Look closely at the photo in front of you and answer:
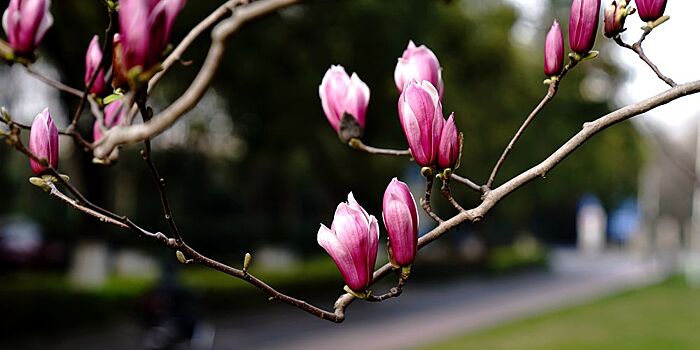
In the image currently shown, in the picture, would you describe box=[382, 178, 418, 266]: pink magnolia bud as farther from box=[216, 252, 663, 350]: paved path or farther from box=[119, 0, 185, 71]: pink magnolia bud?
box=[216, 252, 663, 350]: paved path

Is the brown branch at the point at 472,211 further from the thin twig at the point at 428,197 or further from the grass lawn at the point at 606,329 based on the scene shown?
the grass lawn at the point at 606,329

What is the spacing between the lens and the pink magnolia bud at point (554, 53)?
109 cm

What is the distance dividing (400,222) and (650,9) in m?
0.43

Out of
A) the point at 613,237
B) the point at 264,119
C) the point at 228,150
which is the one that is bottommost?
the point at 264,119

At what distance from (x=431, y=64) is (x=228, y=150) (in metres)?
24.5

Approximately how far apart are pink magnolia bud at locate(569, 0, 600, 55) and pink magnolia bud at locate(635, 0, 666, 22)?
2.7 inches

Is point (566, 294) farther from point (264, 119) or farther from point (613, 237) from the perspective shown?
point (613, 237)

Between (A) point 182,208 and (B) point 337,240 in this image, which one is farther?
(A) point 182,208

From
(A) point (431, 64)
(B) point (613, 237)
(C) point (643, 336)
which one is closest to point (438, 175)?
(A) point (431, 64)

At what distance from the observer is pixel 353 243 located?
2.99 ft

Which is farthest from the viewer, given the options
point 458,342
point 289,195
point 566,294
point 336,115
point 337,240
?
point 289,195

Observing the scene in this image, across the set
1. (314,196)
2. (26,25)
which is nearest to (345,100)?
(26,25)

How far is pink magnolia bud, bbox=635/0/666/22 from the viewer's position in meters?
1.04

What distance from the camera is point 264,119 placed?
427 inches
